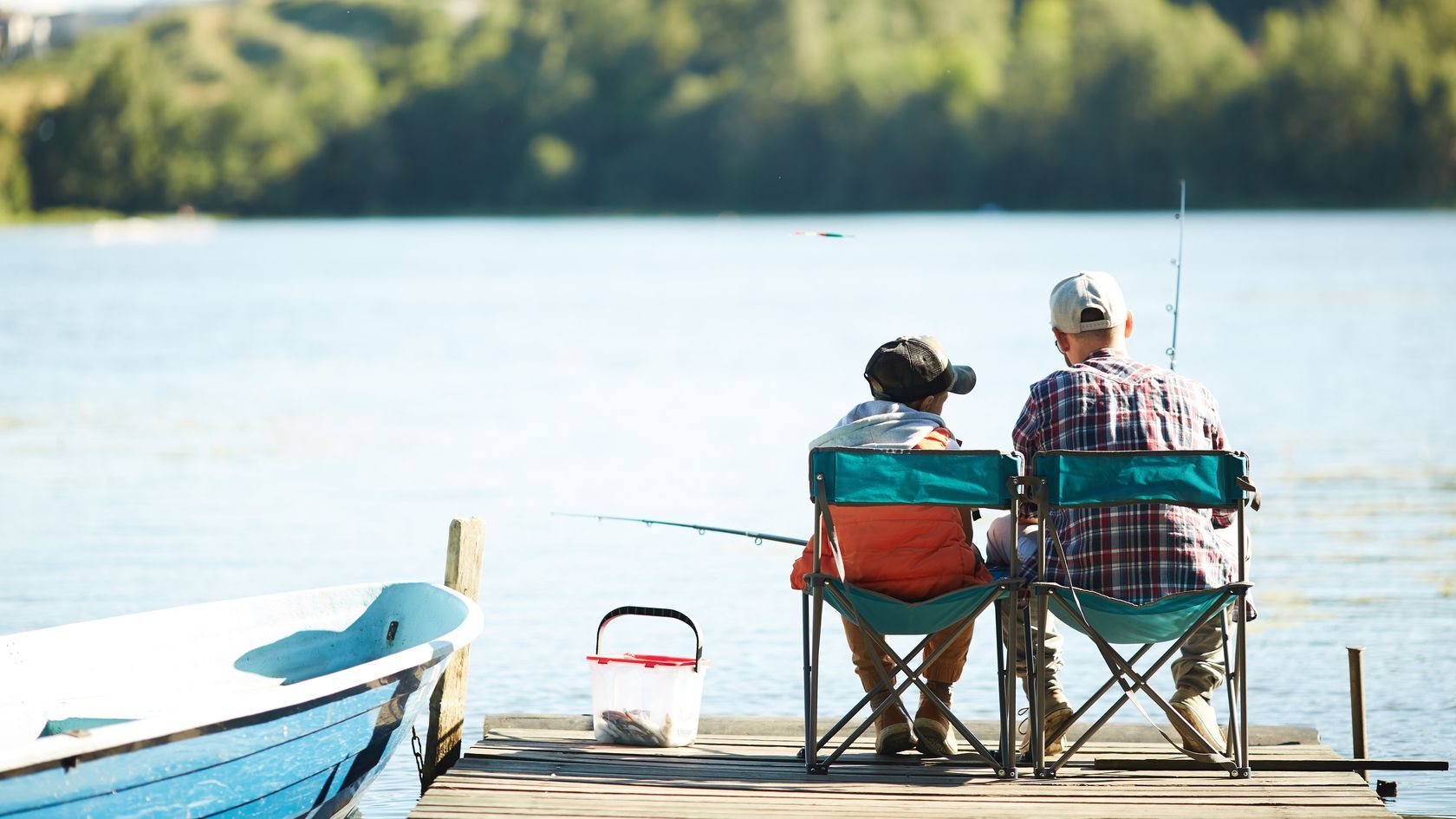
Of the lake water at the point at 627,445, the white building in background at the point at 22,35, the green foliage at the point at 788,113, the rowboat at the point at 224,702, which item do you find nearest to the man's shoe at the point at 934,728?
the rowboat at the point at 224,702

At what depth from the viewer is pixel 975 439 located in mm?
14500

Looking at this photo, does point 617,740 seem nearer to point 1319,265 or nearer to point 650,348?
point 650,348

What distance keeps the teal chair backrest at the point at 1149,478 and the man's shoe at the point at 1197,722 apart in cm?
66

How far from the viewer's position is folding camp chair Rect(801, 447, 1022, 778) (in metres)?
4.47

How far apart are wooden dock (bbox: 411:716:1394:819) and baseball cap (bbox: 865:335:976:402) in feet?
3.15

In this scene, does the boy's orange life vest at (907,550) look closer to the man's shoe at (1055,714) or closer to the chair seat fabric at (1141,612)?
the chair seat fabric at (1141,612)

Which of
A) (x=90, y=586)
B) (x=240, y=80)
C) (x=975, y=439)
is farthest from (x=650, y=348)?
(x=240, y=80)

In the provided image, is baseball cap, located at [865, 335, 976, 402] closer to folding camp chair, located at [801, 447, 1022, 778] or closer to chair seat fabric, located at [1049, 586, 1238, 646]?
folding camp chair, located at [801, 447, 1022, 778]

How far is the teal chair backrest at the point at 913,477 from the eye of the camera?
4.46 m

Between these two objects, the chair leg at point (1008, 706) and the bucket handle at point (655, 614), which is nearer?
the chair leg at point (1008, 706)

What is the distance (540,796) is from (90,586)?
255 inches

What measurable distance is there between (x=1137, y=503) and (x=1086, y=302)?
1.79 feet

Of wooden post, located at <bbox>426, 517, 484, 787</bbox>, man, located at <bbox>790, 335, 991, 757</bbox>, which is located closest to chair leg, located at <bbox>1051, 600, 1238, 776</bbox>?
man, located at <bbox>790, 335, 991, 757</bbox>

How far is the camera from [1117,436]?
459 centimetres
